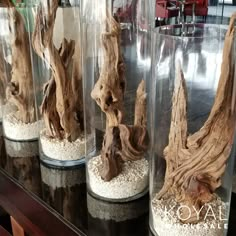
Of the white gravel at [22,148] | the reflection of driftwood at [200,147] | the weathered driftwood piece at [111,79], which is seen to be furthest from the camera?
the white gravel at [22,148]

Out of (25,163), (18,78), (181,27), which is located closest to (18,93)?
(18,78)

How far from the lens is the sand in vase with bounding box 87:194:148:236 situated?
0.46 meters

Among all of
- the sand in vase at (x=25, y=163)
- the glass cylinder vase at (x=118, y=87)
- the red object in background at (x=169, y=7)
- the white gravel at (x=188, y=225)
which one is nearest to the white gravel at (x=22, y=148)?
the sand in vase at (x=25, y=163)

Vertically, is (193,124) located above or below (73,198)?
above

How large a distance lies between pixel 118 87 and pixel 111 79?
1 centimetres

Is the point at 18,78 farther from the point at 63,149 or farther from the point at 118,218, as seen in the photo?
the point at 118,218

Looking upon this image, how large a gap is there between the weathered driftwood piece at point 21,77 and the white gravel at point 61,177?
137 mm

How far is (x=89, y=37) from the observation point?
0.49 meters

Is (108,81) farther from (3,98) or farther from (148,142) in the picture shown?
(3,98)

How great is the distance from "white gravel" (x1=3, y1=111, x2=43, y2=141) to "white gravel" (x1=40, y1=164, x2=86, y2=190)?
11 centimetres

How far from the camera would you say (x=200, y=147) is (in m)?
0.38

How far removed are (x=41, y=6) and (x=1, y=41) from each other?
0.20 metres

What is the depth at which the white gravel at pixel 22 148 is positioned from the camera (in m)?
0.67

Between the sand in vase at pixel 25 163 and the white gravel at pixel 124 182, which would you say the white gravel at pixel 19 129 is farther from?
the white gravel at pixel 124 182
